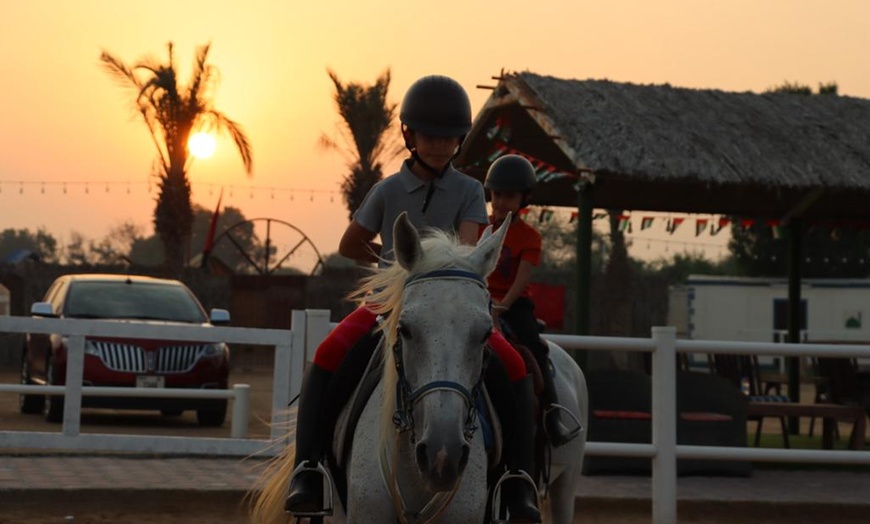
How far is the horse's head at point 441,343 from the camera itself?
160 inches

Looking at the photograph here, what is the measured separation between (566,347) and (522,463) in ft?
17.8

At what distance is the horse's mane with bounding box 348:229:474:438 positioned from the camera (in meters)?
4.56

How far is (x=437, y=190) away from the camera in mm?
5297

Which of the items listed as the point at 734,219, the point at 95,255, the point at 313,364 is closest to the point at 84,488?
the point at 313,364

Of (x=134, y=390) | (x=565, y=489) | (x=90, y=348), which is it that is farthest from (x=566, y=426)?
(x=90, y=348)

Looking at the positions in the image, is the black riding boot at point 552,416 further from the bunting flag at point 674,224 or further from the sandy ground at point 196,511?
the bunting flag at point 674,224

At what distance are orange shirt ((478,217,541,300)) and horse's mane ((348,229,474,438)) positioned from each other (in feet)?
5.78

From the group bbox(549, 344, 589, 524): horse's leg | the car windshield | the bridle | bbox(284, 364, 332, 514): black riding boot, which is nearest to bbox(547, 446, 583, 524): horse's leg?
bbox(549, 344, 589, 524): horse's leg

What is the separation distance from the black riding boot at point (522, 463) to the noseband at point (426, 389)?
0.53 meters

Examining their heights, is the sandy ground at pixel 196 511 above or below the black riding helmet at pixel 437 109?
below

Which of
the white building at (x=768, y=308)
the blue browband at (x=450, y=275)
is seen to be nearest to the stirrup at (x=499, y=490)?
the blue browband at (x=450, y=275)

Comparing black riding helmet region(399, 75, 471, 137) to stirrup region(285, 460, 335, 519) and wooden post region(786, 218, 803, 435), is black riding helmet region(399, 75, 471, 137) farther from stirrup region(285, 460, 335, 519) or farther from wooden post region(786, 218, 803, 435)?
wooden post region(786, 218, 803, 435)

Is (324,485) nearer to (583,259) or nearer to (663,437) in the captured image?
(663,437)

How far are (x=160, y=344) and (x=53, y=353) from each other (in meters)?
1.23
